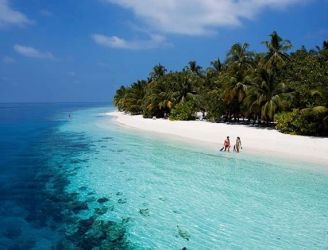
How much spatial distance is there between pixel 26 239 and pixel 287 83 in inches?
1148

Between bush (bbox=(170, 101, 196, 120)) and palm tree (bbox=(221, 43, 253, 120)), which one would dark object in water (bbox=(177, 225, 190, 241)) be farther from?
bush (bbox=(170, 101, 196, 120))

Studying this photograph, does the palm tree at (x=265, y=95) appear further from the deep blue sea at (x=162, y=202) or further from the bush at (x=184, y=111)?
the bush at (x=184, y=111)

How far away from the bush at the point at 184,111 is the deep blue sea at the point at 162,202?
837 inches

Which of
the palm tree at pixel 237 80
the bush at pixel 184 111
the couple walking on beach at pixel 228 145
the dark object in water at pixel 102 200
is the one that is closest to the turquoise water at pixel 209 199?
the dark object in water at pixel 102 200

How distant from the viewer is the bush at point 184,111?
46.2 metres

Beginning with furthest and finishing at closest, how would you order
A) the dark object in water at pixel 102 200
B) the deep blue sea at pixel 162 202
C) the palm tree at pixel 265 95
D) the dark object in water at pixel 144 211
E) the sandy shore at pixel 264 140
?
the palm tree at pixel 265 95, the sandy shore at pixel 264 140, the dark object in water at pixel 102 200, the dark object in water at pixel 144 211, the deep blue sea at pixel 162 202

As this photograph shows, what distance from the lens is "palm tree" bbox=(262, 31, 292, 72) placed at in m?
37.4

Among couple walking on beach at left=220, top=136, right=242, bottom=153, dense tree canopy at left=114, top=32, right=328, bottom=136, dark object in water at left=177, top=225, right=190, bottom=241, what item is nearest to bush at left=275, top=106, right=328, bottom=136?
dense tree canopy at left=114, top=32, right=328, bottom=136

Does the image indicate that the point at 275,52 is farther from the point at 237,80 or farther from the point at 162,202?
the point at 162,202

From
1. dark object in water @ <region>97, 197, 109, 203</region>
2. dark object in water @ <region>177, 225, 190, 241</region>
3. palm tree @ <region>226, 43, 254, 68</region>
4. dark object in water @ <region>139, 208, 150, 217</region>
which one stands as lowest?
dark object in water @ <region>97, 197, 109, 203</region>

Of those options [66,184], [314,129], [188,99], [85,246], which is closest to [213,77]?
[188,99]

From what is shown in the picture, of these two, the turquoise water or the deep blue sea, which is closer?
the deep blue sea

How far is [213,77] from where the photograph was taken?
162ft

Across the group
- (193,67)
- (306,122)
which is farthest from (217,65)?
(306,122)
